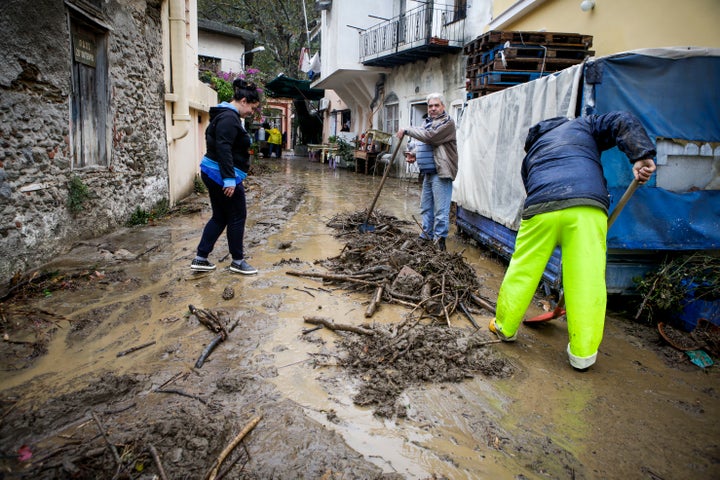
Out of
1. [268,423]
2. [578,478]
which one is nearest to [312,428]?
[268,423]

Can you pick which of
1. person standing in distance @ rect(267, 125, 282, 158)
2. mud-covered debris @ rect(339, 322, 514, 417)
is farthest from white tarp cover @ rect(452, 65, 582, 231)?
person standing in distance @ rect(267, 125, 282, 158)

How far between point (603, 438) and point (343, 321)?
2.01 m

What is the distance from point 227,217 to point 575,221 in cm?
338

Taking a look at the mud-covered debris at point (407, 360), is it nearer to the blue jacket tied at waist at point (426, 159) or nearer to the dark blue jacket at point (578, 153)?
the dark blue jacket at point (578, 153)

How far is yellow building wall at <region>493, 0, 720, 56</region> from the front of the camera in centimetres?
609

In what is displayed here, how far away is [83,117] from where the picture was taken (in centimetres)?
564

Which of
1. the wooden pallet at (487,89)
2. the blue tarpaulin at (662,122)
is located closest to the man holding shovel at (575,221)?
the blue tarpaulin at (662,122)

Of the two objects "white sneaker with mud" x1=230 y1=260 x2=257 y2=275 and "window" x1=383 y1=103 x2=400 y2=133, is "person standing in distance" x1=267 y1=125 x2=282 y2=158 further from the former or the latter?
"white sneaker with mud" x1=230 y1=260 x2=257 y2=275

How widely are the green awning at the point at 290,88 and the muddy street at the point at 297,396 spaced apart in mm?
20593

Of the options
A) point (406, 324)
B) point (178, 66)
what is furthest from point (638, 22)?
point (178, 66)

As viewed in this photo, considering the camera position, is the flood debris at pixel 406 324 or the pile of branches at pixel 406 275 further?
the pile of branches at pixel 406 275

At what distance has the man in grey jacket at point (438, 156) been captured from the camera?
577 centimetres

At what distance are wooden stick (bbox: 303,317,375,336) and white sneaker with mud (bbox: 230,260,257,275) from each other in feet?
4.54

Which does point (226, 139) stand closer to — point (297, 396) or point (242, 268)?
point (242, 268)
